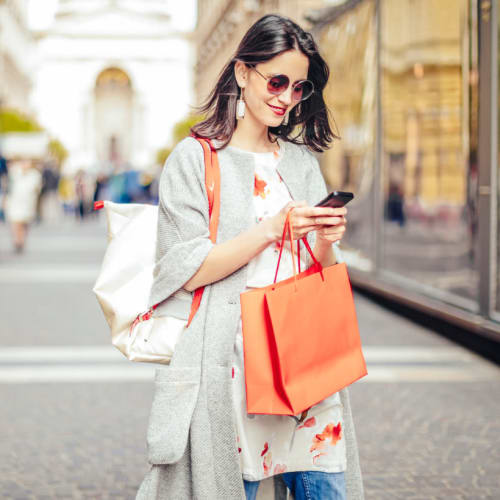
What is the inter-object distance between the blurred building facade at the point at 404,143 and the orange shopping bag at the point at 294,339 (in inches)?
222

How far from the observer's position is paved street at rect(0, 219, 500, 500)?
3.88 meters

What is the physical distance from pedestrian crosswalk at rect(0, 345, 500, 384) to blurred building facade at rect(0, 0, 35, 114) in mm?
48660

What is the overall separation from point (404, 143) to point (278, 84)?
857 centimetres

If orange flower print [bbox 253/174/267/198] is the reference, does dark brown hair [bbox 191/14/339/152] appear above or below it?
above

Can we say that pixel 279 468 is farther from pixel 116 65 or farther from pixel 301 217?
pixel 116 65

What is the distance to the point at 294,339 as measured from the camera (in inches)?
85.4

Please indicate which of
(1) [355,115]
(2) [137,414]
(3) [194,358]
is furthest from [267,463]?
(1) [355,115]

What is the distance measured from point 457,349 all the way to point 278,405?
502 cm

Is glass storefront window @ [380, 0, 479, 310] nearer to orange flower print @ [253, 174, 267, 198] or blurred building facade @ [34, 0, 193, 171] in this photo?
orange flower print @ [253, 174, 267, 198]

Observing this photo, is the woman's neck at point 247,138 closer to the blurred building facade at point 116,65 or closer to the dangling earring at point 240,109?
the dangling earring at point 240,109

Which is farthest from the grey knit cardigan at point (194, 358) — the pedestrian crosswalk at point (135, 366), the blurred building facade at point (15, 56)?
the blurred building facade at point (15, 56)

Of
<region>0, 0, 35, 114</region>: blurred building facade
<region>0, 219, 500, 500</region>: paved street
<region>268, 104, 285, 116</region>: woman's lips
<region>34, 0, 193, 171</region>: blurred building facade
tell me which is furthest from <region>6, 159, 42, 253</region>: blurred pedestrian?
<region>34, 0, 193, 171</region>: blurred building facade

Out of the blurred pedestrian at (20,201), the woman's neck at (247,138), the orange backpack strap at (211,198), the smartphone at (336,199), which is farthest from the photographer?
the blurred pedestrian at (20,201)

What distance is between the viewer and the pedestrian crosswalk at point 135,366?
5.90m
